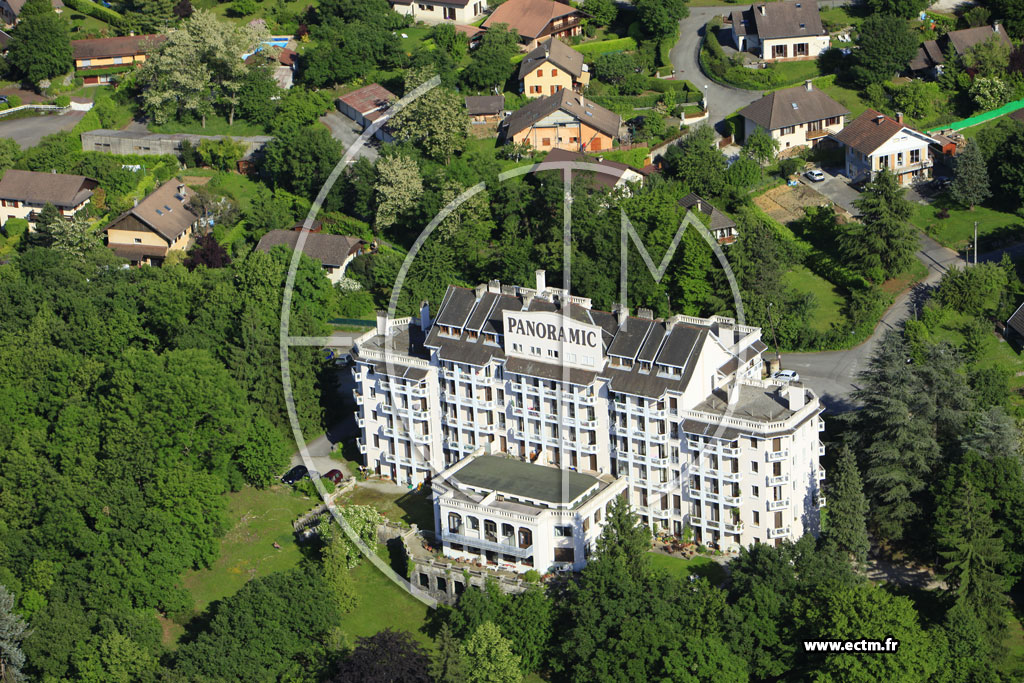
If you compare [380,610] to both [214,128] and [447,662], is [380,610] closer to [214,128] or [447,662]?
[447,662]

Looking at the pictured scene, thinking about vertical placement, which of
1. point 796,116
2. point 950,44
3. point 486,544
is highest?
point 950,44

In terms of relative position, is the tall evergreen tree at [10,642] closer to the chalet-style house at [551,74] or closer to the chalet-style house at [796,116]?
the chalet-style house at [551,74]

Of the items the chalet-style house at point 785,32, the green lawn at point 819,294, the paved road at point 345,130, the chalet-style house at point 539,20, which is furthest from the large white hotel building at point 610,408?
the chalet-style house at point 539,20

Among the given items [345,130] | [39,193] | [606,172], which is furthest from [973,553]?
[39,193]

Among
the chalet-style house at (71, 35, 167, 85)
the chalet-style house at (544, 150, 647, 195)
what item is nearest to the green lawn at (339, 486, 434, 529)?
the chalet-style house at (544, 150, 647, 195)

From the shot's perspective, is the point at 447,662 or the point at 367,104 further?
the point at 367,104

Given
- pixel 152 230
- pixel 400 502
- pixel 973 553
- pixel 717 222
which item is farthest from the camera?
pixel 152 230

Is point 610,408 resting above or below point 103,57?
below

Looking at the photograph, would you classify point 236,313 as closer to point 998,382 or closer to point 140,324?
point 140,324

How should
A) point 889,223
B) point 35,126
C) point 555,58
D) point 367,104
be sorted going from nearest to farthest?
point 889,223
point 555,58
point 367,104
point 35,126
